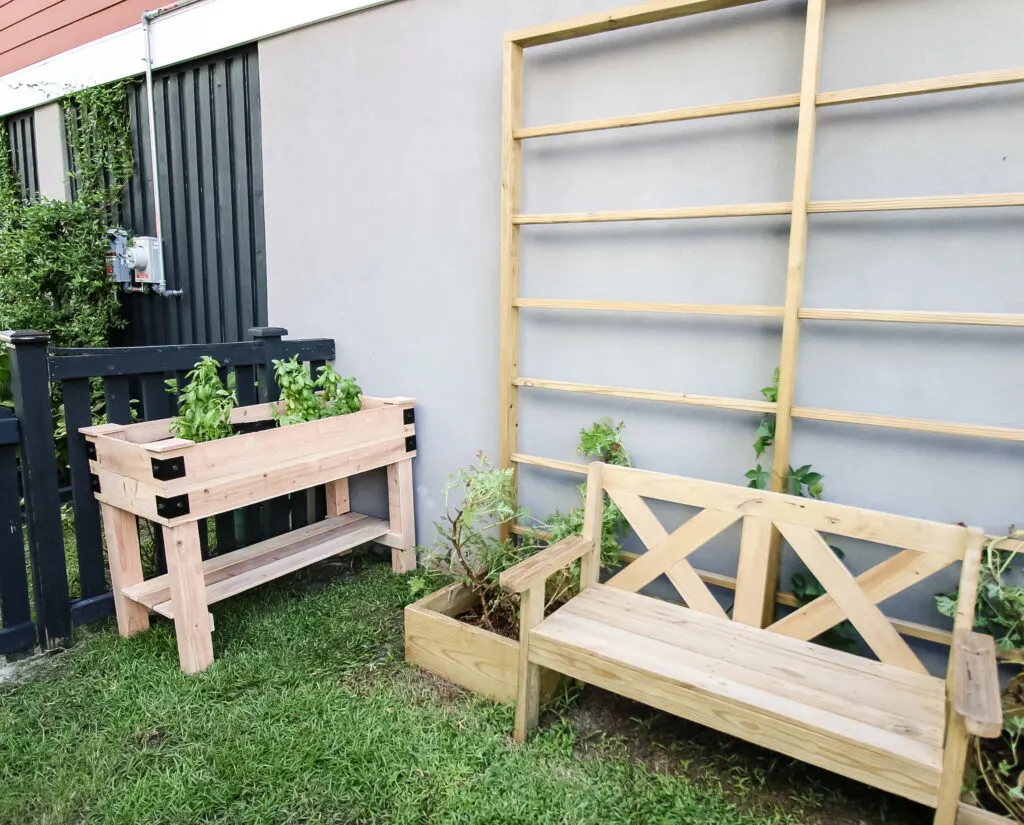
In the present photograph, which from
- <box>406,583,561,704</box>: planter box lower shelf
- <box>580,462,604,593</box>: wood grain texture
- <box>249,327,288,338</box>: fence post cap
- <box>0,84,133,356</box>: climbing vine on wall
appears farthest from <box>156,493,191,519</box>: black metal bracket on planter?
<box>0,84,133,356</box>: climbing vine on wall

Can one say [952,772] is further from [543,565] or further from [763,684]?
[543,565]

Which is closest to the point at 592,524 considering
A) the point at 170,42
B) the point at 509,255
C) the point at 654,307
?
the point at 654,307

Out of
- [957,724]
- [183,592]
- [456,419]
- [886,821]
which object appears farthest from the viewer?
[456,419]

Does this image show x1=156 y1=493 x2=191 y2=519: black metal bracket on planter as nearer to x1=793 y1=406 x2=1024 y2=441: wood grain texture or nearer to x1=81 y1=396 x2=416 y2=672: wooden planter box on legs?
x1=81 y1=396 x2=416 y2=672: wooden planter box on legs

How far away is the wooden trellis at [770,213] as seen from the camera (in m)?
1.88

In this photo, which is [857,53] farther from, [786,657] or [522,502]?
[522,502]

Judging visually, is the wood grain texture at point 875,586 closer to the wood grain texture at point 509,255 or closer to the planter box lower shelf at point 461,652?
the planter box lower shelf at point 461,652

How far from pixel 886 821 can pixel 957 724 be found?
19.8 inches

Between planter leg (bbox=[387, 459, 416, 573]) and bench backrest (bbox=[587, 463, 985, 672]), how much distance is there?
1144 millimetres

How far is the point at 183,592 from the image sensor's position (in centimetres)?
226

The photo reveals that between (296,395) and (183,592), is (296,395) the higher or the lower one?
the higher one

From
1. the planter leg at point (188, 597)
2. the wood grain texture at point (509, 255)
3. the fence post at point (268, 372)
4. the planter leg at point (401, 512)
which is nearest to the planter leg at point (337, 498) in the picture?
the fence post at point (268, 372)

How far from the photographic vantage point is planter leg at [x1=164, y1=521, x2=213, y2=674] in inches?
87.7

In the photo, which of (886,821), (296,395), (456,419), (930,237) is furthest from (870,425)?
(296,395)
